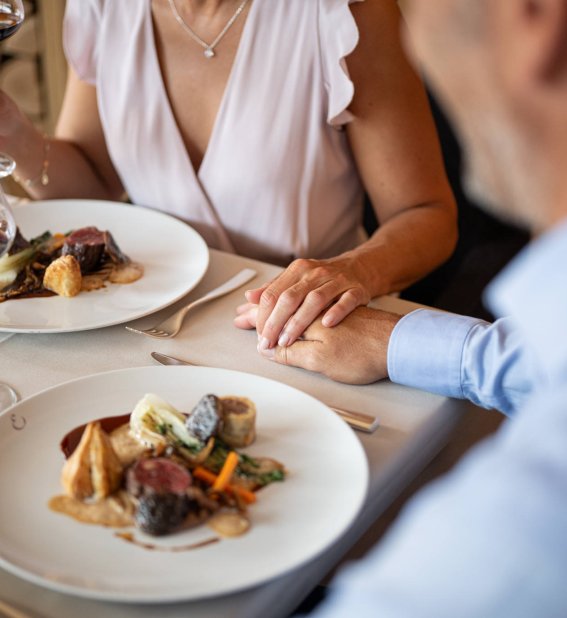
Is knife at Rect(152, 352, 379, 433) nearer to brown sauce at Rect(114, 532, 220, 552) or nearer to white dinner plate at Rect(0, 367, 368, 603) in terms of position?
white dinner plate at Rect(0, 367, 368, 603)

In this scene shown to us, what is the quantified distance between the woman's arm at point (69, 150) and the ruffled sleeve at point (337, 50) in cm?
62

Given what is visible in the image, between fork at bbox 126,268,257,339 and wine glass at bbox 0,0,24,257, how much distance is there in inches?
8.9

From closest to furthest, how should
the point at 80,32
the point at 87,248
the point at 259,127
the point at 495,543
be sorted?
1. the point at 495,543
2. the point at 87,248
3. the point at 259,127
4. the point at 80,32

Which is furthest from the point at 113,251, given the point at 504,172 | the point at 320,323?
the point at 504,172

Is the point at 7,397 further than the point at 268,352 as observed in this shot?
No

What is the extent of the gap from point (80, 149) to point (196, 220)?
16.0 inches

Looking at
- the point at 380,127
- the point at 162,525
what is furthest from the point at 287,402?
the point at 380,127

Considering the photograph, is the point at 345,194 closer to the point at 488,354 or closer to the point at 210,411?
the point at 488,354

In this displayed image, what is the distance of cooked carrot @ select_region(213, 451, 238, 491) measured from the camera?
93cm

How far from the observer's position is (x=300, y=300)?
1.29 m

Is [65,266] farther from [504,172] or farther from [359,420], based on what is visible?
[504,172]

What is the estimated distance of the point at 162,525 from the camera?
867 millimetres

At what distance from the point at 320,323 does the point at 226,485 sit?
39 centimetres

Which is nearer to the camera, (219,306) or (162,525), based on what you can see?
(162,525)
